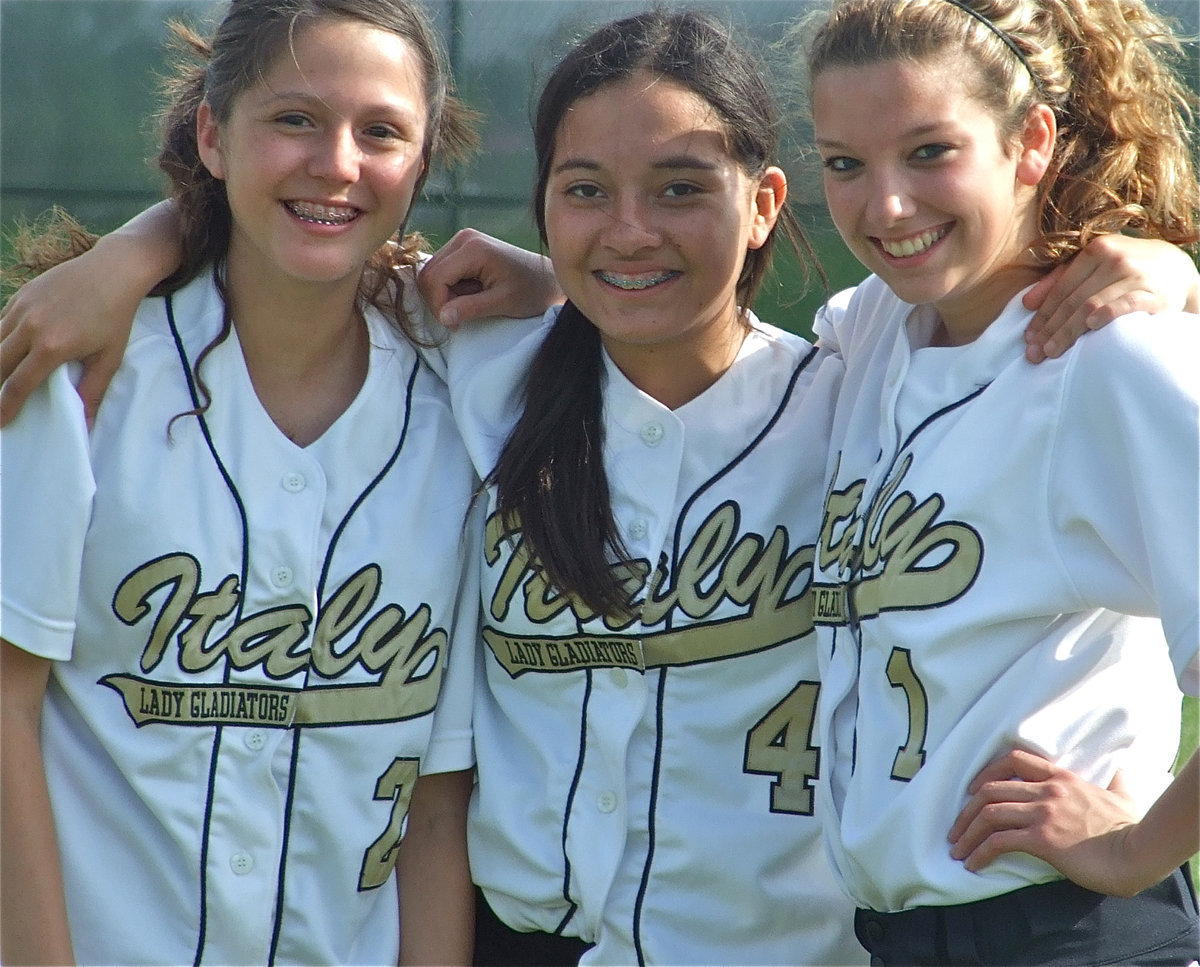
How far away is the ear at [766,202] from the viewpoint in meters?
2.47

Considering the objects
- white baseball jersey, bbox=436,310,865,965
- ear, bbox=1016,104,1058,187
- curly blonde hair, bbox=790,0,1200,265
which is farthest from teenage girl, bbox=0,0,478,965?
ear, bbox=1016,104,1058,187

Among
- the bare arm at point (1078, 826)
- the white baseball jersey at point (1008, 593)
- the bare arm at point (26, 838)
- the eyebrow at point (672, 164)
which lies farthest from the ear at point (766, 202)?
the bare arm at point (26, 838)

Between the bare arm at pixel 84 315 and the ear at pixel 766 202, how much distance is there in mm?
1003

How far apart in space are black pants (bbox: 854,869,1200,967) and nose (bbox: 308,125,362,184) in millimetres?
1442

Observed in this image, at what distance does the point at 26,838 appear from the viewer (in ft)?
7.03

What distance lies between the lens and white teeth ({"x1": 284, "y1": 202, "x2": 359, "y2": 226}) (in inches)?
90.0

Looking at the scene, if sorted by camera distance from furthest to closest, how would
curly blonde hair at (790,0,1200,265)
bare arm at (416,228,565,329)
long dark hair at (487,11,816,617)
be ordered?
bare arm at (416,228,565,329) → long dark hair at (487,11,816,617) → curly blonde hair at (790,0,1200,265)

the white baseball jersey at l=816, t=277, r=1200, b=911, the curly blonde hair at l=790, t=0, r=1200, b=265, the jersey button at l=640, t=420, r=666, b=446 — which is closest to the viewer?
the white baseball jersey at l=816, t=277, r=1200, b=911

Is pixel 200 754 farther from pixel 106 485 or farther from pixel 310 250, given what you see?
pixel 310 250

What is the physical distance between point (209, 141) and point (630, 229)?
0.73m

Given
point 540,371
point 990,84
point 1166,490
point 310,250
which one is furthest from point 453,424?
point 1166,490

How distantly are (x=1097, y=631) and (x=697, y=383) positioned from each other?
33.3 inches

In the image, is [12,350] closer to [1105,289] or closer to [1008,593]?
[1008,593]

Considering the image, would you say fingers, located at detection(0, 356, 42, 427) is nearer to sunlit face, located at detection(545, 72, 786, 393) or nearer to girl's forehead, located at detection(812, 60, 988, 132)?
sunlit face, located at detection(545, 72, 786, 393)
